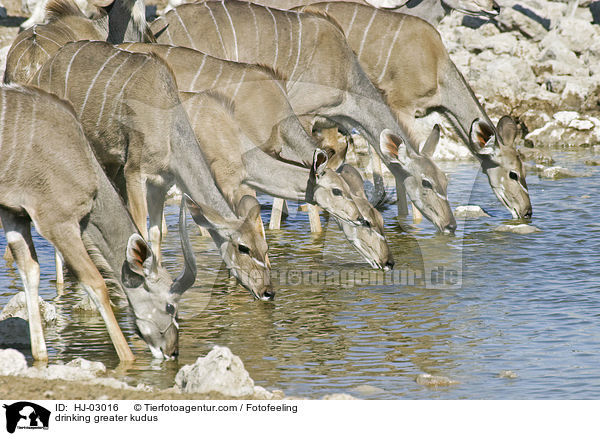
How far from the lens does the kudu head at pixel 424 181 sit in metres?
8.90

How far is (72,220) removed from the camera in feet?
19.3

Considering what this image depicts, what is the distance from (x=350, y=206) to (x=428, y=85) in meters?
2.54

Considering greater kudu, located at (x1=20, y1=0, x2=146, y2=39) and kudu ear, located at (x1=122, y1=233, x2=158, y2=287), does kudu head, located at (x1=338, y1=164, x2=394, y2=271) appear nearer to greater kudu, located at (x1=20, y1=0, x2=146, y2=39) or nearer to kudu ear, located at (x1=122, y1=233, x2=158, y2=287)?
kudu ear, located at (x1=122, y1=233, x2=158, y2=287)

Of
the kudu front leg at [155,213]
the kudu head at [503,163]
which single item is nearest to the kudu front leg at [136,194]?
the kudu front leg at [155,213]

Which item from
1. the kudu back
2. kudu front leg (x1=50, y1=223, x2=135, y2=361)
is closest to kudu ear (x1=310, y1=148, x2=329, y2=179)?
kudu front leg (x1=50, y1=223, x2=135, y2=361)

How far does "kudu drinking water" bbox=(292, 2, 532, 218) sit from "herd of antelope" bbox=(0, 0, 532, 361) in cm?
1

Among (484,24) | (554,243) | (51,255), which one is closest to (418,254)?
(554,243)

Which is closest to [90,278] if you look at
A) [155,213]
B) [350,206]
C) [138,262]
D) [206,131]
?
[138,262]

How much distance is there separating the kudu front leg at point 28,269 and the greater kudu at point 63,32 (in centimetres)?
246

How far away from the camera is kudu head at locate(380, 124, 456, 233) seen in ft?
29.2

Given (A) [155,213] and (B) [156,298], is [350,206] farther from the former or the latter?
(B) [156,298]

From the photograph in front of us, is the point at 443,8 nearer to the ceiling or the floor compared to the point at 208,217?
nearer to the floor

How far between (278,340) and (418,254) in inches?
97.7
